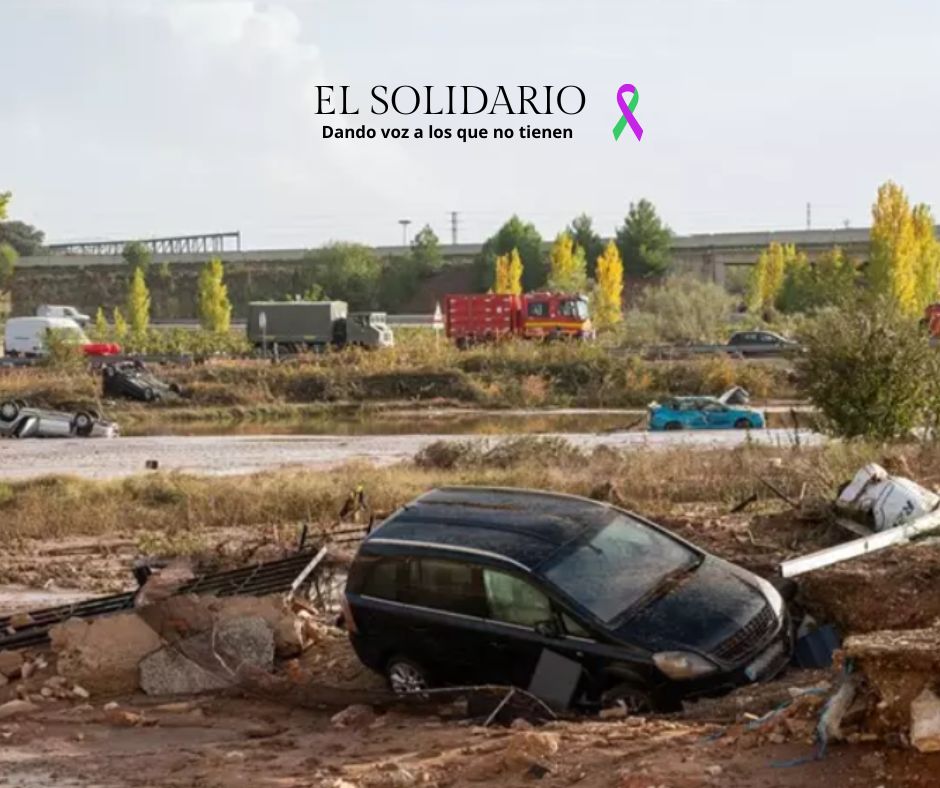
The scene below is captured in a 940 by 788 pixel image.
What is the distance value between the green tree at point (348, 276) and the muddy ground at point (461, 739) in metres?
88.3

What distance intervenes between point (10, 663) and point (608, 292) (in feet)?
217

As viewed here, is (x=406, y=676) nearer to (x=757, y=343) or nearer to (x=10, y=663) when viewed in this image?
(x=10, y=663)

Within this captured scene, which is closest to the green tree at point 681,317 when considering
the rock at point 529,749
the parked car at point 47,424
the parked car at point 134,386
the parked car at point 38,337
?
the parked car at point 134,386

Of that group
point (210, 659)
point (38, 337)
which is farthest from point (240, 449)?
point (38, 337)

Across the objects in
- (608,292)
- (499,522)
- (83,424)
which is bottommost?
(83,424)

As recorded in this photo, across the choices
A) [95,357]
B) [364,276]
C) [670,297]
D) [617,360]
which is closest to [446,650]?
[617,360]

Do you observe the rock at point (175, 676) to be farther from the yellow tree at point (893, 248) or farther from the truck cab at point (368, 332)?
the yellow tree at point (893, 248)

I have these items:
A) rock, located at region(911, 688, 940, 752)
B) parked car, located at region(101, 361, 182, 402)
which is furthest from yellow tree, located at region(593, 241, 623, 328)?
rock, located at region(911, 688, 940, 752)

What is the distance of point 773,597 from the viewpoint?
1109cm

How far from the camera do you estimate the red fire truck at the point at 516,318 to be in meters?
61.5

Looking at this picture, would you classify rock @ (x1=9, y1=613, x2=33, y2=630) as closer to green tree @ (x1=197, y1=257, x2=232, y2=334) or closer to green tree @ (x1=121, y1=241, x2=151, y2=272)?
green tree @ (x1=197, y1=257, x2=232, y2=334)

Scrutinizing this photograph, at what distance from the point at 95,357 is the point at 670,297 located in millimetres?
28705

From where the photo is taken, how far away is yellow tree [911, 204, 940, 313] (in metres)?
70.2

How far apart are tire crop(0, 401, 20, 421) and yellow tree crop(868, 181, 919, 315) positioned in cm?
4150
